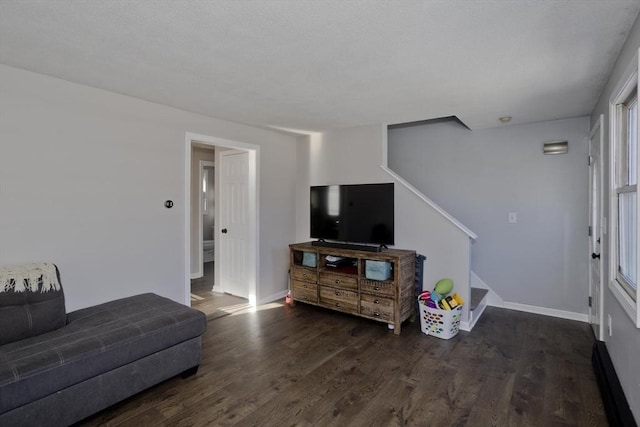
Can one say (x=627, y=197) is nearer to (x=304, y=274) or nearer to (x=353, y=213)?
(x=353, y=213)

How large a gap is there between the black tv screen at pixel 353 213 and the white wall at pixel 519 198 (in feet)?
4.04

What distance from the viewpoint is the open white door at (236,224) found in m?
4.36

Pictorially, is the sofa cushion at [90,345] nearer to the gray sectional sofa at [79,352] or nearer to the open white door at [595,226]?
the gray sectional sofa at [79,352]

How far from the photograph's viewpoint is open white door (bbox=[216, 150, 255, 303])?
4359 mm

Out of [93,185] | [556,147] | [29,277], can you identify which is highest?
[556,147]

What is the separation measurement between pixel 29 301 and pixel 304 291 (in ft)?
8.48

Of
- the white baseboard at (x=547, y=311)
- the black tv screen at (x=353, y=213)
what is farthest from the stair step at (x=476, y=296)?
the black tv screen at (x=353, y=213)

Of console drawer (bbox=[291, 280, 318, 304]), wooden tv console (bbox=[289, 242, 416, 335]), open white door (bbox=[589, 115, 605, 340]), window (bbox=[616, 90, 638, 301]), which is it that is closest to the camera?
window (bbox=[616, 90, 638, 301])

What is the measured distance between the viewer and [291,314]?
12.8 ft

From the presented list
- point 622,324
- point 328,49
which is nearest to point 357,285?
point 622,324

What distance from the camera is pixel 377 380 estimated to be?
97.1 inches

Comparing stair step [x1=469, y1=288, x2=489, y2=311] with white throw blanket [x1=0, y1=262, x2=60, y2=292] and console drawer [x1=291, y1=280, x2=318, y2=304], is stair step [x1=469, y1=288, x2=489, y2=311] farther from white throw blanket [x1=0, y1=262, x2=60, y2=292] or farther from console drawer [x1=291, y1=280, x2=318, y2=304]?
white throw blanket [x1=0, y1=262, x2=60, y2=292]

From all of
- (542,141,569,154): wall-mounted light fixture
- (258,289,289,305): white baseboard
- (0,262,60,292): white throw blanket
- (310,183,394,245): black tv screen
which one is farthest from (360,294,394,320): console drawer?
(0,262,60,292): white throw blanket

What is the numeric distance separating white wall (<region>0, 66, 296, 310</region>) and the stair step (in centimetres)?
310
